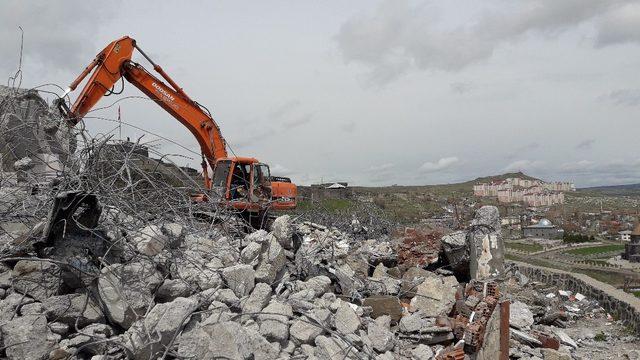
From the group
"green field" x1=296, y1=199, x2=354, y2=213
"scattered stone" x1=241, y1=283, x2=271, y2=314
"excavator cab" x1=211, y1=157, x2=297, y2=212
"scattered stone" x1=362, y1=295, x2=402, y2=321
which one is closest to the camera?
"scattered stone" x1=241, y1=283, x2=271, y2=314

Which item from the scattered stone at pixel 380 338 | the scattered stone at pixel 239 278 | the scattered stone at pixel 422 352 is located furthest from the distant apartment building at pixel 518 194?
the scattered stone at pixel 239 278

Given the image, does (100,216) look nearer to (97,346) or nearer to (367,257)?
(97,346)

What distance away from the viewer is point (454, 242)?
30.2ft

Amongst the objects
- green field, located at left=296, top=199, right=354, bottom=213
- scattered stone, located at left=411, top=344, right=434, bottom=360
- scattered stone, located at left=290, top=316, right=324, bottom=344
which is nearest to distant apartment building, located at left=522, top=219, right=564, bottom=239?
green field, located at left=296, top=199, right=354, bottom=213

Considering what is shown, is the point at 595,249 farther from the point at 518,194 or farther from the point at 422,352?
the point at 518,194

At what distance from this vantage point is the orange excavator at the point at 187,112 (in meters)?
8.45

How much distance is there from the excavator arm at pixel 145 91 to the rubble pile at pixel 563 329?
6.18m

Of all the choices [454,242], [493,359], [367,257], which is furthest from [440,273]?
[493,359]

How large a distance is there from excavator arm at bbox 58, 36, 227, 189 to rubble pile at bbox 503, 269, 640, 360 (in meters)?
6.18

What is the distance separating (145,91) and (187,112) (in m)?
0.89

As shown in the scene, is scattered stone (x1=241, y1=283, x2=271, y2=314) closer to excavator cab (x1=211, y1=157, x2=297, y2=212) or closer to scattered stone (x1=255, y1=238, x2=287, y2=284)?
scattered stone (x1=255, y1=238, x2=287, y2=284)

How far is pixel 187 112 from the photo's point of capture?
974 centimetres

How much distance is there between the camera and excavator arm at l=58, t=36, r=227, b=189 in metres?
8.55

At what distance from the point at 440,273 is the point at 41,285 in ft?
23.8
